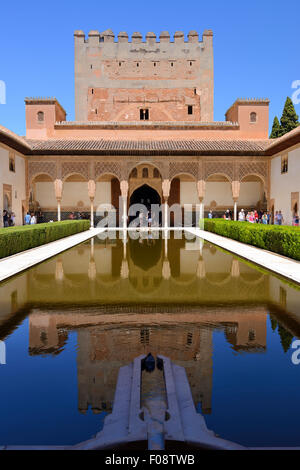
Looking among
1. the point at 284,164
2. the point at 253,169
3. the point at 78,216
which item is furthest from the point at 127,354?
the point at 78,216

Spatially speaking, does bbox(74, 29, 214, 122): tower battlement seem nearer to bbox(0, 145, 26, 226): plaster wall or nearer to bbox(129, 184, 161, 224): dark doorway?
bbox(129, 184, 161, 224): dark doorway

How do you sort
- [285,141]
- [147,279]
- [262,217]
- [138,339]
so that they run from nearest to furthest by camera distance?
1. [138,339]
2. [147,279]
3. [285,141]
4. [262,217]

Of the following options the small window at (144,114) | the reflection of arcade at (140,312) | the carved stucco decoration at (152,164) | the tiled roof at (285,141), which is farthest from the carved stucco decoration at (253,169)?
the reflection of arcade at (140,312)

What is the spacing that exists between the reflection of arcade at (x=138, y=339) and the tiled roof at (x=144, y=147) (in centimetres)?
1820

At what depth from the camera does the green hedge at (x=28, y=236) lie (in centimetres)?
966

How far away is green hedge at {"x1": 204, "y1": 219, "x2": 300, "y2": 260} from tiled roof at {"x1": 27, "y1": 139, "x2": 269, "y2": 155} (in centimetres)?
673

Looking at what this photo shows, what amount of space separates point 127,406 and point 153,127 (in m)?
24.1

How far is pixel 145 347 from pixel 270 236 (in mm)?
8053

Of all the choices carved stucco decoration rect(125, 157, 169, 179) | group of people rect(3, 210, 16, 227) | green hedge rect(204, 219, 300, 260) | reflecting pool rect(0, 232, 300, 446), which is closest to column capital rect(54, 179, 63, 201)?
group of people rect(3, 210, 16, 227)

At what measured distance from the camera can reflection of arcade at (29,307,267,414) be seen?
9.30 feet

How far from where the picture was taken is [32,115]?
2477 cm

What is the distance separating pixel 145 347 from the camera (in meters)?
3.51

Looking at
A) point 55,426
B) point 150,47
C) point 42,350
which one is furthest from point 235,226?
point 150,47

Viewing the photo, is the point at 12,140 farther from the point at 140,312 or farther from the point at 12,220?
the point at 140,312
